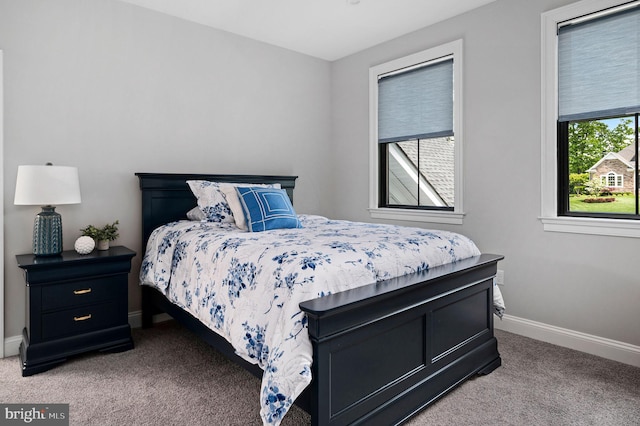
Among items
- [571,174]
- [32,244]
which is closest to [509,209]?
[571,174]

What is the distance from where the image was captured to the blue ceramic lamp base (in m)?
2.59

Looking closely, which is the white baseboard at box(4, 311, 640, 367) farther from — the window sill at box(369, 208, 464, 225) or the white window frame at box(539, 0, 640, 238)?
the window sill at box(369, 208, 464, 225)

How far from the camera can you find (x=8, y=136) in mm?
2689

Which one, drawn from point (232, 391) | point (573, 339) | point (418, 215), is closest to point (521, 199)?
point (418, 215)

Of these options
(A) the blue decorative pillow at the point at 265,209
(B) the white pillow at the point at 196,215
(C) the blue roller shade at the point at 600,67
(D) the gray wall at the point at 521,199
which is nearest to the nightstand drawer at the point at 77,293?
(B) the white pillow at the point at 196,215

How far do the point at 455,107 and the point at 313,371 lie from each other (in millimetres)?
2713

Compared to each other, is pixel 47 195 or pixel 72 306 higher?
pixel 47 195

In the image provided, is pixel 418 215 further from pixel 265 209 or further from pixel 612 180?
pixel 265 209

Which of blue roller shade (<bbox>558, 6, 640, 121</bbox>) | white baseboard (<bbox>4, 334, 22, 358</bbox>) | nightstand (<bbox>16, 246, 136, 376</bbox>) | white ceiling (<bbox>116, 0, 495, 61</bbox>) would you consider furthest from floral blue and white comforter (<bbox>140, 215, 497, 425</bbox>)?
white ceiling (<bbox>116, 0, 495, 61</bbox>)

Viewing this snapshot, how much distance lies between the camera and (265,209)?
278 centimetres

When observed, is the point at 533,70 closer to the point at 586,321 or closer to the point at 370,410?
the point at 586,321

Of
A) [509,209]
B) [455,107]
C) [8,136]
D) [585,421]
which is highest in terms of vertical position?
[455,107]

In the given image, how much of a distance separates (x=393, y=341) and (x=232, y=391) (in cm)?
95

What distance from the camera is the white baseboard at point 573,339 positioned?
2570mm
